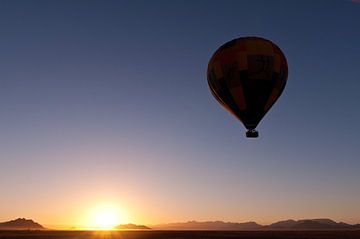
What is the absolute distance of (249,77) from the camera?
37781mm

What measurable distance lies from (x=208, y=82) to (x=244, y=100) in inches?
185

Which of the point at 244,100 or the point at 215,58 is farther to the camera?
the point at 215,58

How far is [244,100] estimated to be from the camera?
123 ft

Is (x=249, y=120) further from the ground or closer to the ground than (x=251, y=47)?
closer to the ground

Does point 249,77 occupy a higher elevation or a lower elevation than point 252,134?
higher

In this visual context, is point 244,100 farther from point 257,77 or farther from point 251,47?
point 251,47

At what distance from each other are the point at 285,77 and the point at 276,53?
2249 mm

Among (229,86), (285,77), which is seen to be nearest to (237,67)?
(229,86)

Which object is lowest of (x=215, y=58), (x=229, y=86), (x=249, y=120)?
(x=249, y=120)

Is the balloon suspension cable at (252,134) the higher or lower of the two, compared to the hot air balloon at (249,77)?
lower

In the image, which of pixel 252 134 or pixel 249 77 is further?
pixel 249 77

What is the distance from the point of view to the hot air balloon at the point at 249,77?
3750cm

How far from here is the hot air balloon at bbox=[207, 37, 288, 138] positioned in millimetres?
37500

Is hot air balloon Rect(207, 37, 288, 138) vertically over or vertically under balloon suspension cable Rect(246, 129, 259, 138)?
over
